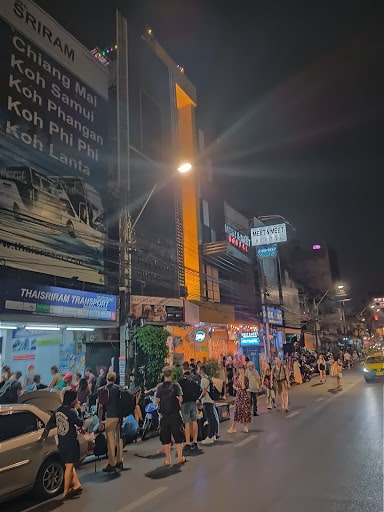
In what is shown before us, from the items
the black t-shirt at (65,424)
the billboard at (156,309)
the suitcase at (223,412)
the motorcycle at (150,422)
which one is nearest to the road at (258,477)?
the motorcycle at (150,422)

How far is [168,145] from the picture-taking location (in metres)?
24.5

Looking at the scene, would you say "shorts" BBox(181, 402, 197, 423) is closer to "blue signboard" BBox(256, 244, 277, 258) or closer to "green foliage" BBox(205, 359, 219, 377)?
"green foliage" BBox(205, 359, 219, 377)

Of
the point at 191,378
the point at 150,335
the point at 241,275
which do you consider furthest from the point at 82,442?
the point at 241,275

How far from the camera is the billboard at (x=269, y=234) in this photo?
1176 inches

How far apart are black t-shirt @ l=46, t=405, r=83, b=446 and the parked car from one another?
0.90ft

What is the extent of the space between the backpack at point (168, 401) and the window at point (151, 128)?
15646mm

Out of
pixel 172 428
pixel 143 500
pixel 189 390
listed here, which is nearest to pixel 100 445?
pixel 172 428

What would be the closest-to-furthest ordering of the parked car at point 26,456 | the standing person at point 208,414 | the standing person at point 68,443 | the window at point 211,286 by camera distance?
the parked car at point 26,456, the standing person at point 68,443, the standing person at point 208,414, the window at point 211,286

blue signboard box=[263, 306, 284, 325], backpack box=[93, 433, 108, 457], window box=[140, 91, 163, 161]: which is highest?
window box=[140, 91, 163, 161]

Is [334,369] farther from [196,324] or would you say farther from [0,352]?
[0,352]

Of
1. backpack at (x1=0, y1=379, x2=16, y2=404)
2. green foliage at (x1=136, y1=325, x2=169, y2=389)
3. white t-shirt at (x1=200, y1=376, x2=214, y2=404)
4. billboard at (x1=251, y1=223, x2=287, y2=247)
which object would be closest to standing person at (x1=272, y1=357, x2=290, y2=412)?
green foliage at (x1=136, y1=325, x2=169, y2=389)

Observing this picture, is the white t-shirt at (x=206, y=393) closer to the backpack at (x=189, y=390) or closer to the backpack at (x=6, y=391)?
the backpack at (x=189, y=390)

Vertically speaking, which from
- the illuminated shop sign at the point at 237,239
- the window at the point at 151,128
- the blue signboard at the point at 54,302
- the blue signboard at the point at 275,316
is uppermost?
the window at the point at 151,128

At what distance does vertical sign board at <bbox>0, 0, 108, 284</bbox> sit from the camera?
14188 mm
